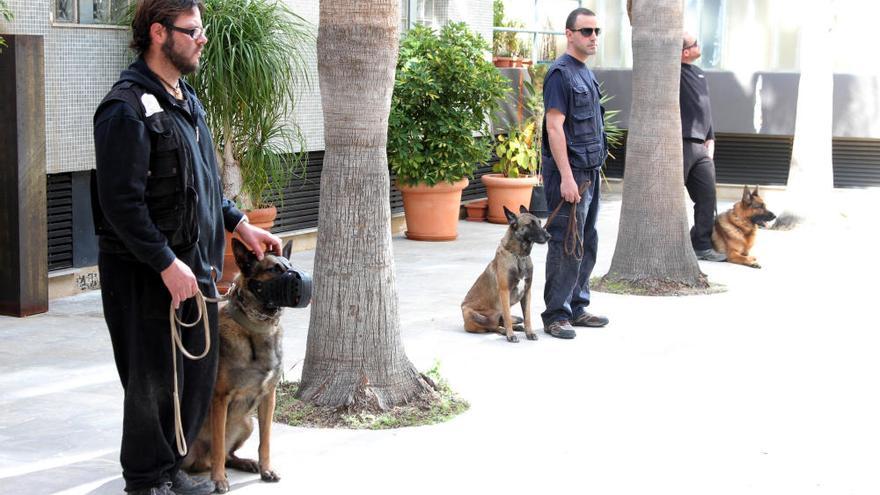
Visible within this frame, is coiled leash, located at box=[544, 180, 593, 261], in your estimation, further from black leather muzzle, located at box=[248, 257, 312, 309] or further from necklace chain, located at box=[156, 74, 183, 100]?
necklace chain, located at box=[156, 74, 183, 100]

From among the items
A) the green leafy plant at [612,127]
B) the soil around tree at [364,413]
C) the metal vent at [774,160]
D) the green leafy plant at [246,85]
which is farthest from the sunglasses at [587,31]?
the metal vent at [774,160]

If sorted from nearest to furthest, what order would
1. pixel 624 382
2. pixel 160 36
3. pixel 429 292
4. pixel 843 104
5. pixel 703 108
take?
pixel 160 36
pixel 624 382
pixel 429 292
pixel 703 108
pixel 843 104

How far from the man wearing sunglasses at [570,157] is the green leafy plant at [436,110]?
4.39m

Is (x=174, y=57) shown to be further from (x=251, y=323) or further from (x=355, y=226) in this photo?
(x=355, y=226)

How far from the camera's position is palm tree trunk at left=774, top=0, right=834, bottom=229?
46.9ft

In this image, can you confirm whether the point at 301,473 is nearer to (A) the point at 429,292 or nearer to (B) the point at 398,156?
(A) the point at 429,292

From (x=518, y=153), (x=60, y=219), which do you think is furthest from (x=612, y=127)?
(x=60, y=219)

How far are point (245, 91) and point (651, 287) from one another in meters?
4.00

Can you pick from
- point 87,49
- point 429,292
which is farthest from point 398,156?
point 87,49

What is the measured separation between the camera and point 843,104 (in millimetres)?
17406

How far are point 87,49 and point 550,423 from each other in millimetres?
5455

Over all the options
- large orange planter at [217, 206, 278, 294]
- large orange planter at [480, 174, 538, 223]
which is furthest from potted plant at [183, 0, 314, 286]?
large orange planter at [480, 174, 538, 223]

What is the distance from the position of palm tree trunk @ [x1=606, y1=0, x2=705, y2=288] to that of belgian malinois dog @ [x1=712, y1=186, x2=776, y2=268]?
209 cm

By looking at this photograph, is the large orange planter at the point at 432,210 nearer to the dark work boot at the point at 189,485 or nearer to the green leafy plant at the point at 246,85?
the green leafy plant at the point at 246,85
